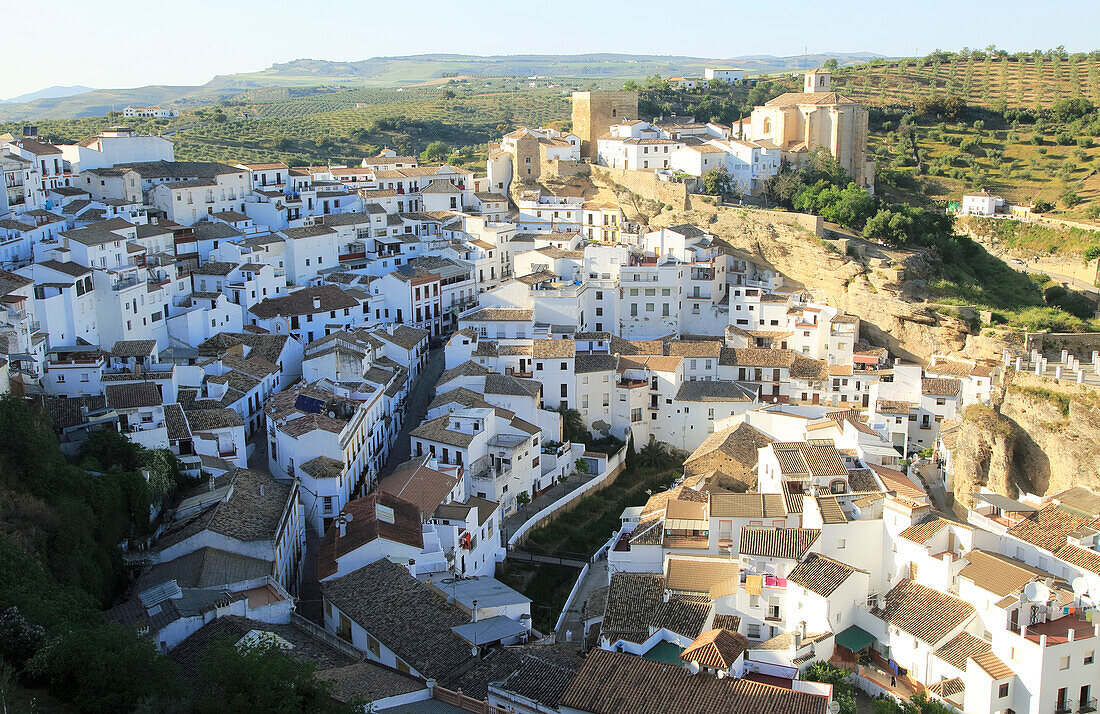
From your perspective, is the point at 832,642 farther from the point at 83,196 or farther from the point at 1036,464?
the point at 83,196

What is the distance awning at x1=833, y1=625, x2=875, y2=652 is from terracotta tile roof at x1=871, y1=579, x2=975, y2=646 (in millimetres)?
441

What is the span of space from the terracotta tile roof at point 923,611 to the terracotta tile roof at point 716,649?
2848mm

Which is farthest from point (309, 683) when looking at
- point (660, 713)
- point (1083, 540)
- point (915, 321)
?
point (915, 321)

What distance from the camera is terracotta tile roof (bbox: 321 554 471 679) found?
17.0 metres

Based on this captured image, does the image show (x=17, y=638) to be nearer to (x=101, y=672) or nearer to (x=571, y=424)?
(x=101, y=672)

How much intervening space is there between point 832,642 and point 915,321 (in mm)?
15626

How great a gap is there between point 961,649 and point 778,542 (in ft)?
12.9

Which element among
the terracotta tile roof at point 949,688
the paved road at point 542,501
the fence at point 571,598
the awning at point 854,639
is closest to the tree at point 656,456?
the paved road at point 542,501

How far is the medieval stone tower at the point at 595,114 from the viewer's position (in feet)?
150

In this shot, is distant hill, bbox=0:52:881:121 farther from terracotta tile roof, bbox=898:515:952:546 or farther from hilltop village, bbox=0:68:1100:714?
terracotta tile roof, bbox=898:515:952:546

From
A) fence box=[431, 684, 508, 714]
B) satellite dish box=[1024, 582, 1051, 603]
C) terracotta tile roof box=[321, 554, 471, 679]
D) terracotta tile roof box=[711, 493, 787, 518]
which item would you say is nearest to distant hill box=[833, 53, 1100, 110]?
terracotta tile roof box=[711, 493, 787, 518]

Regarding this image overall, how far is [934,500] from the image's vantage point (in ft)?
78.5

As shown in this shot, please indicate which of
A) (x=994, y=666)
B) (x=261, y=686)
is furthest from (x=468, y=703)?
(x=994, y=666)

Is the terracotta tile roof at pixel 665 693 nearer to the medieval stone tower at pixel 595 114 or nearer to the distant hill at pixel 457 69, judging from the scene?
the medieval stone tower at pixel 595 114
